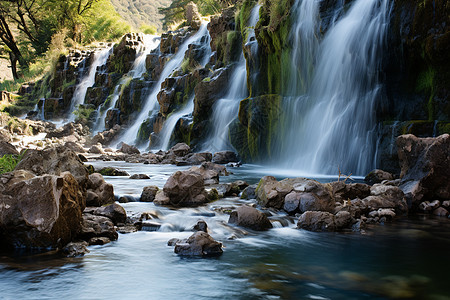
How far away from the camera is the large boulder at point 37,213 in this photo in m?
4.46

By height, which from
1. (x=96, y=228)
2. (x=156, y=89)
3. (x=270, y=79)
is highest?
(x=156, y=89)

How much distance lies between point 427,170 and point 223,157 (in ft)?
28.7

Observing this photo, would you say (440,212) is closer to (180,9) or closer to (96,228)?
(96,228)

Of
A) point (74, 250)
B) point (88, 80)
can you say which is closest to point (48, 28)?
point (88, 80)

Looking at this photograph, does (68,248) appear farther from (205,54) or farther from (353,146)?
(205,54)

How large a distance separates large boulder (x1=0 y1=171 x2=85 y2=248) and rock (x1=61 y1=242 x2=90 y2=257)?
0.43ft

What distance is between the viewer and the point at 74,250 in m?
4.43

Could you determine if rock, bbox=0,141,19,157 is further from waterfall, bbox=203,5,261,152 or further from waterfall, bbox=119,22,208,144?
waterfall, bbox=119,22,208,144

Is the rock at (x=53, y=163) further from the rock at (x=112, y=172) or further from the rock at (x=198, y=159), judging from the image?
the rock at (x=198, y=159)

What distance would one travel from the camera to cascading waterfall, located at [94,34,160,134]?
29.1 meters

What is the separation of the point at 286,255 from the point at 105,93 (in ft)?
95.2

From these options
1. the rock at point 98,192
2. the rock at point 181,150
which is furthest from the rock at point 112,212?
the rock at point 181,150

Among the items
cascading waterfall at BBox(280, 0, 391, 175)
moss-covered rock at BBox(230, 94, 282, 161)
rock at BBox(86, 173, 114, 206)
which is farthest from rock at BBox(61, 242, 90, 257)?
moss-covered rock at BBox(230, 94, 282, 161)

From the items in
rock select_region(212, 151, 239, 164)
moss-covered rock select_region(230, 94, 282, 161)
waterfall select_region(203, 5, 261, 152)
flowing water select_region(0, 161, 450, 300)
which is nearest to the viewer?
flowing water select_region(0, 161, 450, 300)
